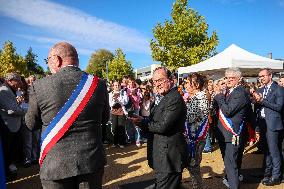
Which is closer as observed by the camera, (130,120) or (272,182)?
(130,120)

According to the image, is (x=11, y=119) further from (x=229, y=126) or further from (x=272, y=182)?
(x=272, y=182)

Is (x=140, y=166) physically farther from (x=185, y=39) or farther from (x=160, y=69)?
(x=185, y=39)

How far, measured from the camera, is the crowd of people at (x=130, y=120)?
2.63 m

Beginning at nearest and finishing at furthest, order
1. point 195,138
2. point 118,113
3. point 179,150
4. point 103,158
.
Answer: point 103,158, point 179,150, point 195,138, point 118,113

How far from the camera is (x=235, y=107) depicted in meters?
4.70

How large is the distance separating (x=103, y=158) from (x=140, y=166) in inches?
182

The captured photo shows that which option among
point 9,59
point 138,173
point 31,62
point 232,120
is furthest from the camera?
point 31,62

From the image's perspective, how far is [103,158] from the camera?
9.43ft

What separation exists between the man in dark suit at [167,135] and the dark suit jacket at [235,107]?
1396mm

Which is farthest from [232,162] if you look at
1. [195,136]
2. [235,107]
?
[235,107]

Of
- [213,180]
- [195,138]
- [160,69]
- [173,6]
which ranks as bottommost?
[213,180]

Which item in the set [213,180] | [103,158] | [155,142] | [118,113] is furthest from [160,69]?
[118,113]

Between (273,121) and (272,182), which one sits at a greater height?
(273,121)

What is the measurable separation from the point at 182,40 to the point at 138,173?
62.1 ft
